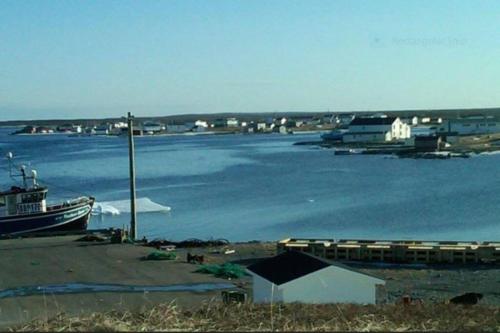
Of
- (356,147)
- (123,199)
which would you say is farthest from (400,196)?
(356,147)

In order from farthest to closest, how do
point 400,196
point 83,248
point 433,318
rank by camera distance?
point 400,196
point 83,248
point 433,318

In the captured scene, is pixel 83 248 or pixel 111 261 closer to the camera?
pixel 111 261

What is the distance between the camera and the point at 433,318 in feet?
23.9

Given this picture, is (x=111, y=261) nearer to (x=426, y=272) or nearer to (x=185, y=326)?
(x=426, y=272)

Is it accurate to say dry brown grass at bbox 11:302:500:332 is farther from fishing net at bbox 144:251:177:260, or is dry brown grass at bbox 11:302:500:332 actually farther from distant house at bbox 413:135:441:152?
distant house at bbox 413:135:441:152

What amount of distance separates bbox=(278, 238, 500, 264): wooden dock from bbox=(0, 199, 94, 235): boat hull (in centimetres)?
1332

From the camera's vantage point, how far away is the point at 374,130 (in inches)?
4680

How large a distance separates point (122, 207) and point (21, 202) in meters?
13.2

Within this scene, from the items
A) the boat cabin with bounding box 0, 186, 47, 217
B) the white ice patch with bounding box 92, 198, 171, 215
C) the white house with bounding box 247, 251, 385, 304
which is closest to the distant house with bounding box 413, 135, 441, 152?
the white ice patch with bounding box 92, 198, 171, 215

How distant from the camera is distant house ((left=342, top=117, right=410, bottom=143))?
11775 cm

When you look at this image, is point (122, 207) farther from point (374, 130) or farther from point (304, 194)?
point (374, 130)

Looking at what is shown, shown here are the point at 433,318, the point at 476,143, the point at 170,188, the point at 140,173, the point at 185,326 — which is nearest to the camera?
the point at 185,326

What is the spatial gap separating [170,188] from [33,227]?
27054 millimetres

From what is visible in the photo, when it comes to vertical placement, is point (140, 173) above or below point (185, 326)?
below
